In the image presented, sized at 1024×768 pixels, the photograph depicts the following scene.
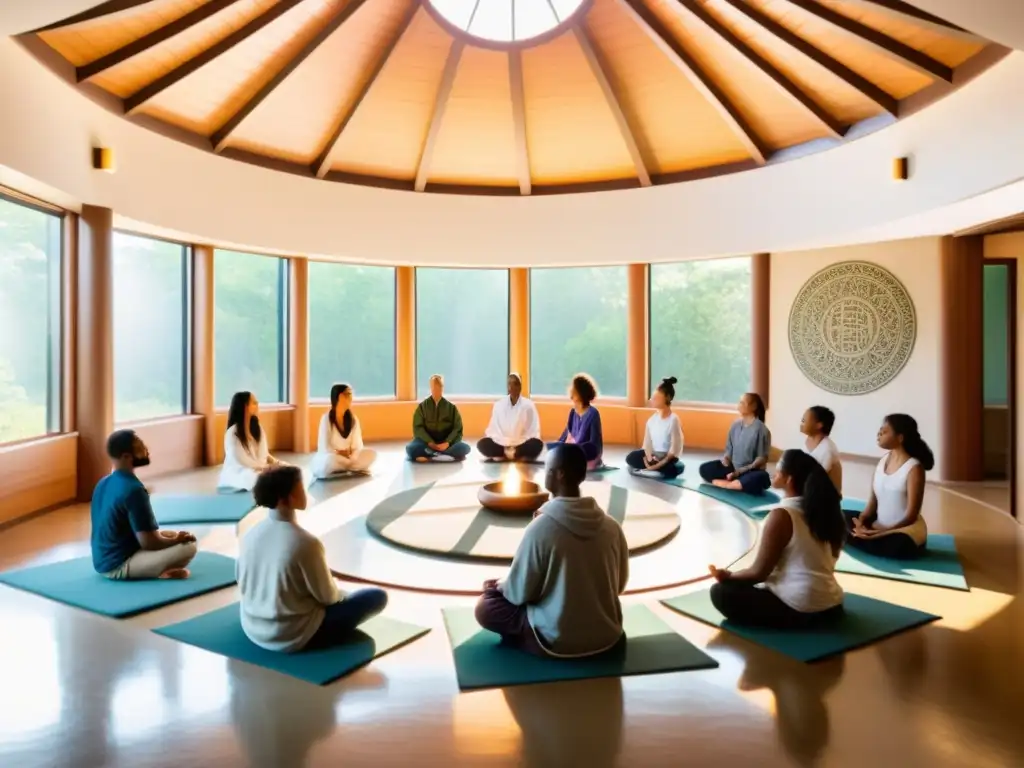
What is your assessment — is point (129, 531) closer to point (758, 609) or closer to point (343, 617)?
point (343, 617)

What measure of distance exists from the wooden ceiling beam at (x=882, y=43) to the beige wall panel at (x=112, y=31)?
5298 millimetres

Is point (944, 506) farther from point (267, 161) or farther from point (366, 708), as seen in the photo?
point (267, 161)

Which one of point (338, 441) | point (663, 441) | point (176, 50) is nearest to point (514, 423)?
point (663, 441)

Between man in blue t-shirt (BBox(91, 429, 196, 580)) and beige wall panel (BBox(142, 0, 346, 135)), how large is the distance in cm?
440

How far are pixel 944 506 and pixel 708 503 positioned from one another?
6.88ft

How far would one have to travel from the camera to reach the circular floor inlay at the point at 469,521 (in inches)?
198

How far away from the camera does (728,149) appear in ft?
29.8

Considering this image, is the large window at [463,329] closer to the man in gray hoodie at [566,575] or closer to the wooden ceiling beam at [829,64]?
the wooden ceiling beam at [829,64]

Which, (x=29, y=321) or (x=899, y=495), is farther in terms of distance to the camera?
(x=29, y=321)

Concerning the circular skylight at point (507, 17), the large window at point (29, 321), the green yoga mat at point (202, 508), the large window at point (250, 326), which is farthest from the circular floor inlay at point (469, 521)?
the circular skylight at point (507, 17)

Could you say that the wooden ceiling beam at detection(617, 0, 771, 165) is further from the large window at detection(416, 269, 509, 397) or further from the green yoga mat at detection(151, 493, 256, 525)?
the green yoga mat at detection(151, 493, 256, 525)

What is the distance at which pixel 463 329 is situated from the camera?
11.3 m

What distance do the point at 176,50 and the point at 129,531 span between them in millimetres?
4776

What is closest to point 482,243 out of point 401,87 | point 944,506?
point 401,87
